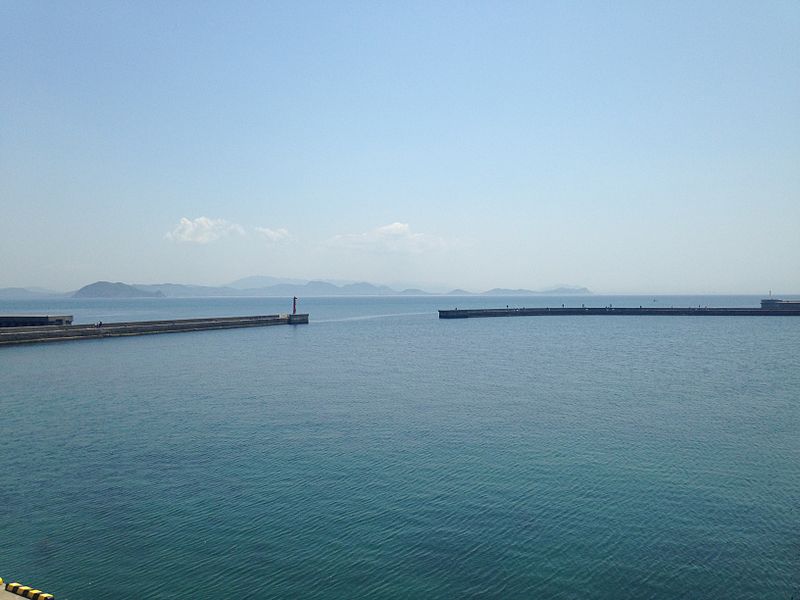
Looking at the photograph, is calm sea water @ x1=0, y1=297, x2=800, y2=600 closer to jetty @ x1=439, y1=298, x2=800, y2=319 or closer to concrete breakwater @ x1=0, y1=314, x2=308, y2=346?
concrete breakwater @ x1=0, y1=314, x2=308, y2=346

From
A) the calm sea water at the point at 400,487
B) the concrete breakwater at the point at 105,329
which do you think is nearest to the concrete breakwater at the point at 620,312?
the concrete breakwater at the point at 105,329

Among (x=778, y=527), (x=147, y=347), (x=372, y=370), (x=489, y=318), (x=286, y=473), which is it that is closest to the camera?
(x=778, y=527)

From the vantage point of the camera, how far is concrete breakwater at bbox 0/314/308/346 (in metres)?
75.9

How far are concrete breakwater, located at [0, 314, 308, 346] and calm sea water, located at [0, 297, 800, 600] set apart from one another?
1271 inches

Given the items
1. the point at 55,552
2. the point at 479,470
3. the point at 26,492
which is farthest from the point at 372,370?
the point at 55,552

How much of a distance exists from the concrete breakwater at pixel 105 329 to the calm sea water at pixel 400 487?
106ft

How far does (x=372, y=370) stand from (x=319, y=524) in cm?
3738

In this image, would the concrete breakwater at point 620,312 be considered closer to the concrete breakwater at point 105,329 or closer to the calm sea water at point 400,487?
the concrete breakwater at point 105,329

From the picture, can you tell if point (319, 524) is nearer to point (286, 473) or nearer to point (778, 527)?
point (286, 473)

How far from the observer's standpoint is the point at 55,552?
1716 centimetres

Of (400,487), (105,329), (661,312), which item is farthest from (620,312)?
(400,487)

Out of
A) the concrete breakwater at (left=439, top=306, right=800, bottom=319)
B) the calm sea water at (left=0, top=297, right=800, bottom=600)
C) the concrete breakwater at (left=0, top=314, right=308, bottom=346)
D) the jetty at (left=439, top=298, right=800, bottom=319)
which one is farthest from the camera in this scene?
the concrete breakwater at (left=439, top=306, right=800, bottom=319)

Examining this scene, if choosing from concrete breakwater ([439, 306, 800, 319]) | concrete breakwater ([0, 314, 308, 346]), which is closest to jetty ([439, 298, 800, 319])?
concrete breakwater ([439, 306, 800, 319])

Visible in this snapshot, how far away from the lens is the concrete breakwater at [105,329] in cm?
7588
